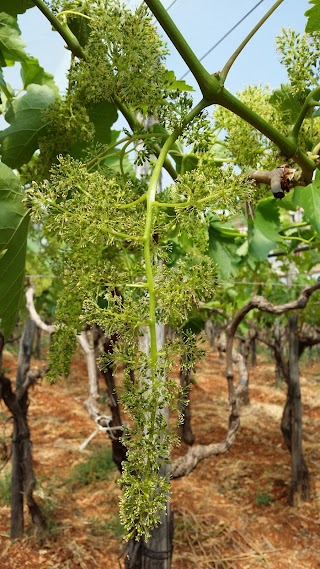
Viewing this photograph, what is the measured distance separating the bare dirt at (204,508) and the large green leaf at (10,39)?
261 cm

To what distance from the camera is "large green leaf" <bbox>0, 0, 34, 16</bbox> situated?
877 mm

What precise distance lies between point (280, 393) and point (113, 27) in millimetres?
12575

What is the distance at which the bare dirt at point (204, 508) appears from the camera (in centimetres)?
485

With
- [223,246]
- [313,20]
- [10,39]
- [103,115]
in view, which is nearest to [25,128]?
[103,115]

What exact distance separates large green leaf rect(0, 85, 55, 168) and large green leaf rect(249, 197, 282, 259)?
555mm

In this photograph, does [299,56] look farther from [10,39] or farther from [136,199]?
[10,39]

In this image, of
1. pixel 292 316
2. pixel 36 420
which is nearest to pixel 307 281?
pixel 292 316

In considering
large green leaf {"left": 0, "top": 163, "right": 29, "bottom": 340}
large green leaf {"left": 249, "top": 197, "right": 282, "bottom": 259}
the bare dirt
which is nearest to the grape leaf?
large green leaf {"left": 0, "top": 163, "right": 29, "bottom": 340}

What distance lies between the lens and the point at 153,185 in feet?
1.76

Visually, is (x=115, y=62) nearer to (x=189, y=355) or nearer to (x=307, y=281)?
(x=189, y=355)

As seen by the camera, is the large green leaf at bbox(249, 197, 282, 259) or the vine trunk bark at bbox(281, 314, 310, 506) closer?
the large green leaf at bbox(249, 197, 282, 259)

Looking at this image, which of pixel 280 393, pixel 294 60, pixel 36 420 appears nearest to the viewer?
pixel 294 60

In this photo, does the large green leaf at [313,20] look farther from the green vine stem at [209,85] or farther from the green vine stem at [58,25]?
the green vine stem at [58,25]

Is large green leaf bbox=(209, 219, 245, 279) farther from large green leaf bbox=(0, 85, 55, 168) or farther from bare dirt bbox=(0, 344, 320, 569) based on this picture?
bare dirt bbox=(0, 344, 320, 569)
